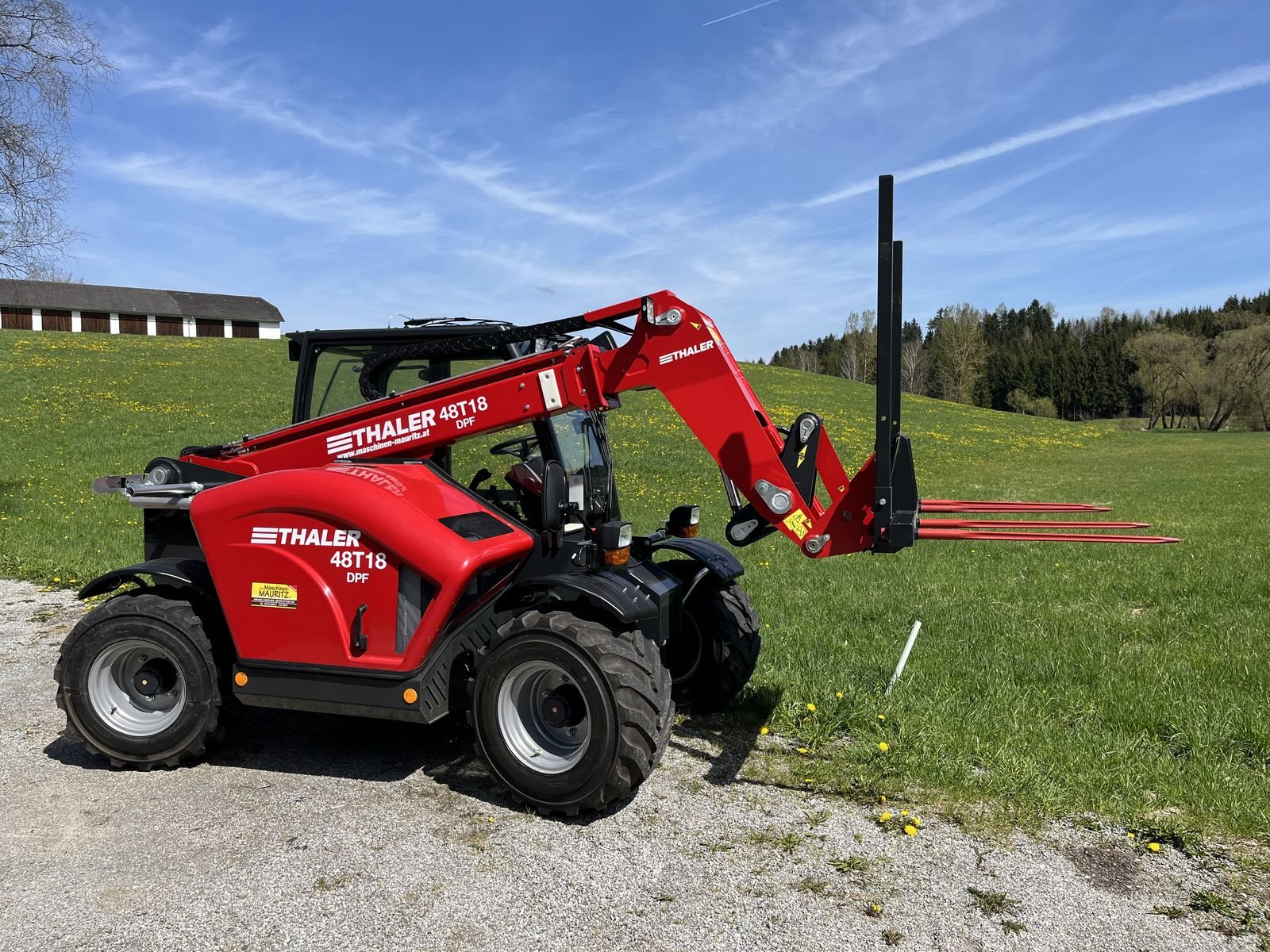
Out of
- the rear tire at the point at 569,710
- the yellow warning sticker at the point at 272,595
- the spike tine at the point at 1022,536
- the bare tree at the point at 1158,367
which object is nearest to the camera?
the spike tine at the point at 1022,536

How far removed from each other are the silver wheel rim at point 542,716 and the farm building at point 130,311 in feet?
224

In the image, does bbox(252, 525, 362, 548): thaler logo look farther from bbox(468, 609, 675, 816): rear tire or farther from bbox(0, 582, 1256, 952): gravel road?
bbox(0, 582, 1256, 952): gravel road

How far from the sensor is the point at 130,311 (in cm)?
7231

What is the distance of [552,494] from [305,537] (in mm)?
1312

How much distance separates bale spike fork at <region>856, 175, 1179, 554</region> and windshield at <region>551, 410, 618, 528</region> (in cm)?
168

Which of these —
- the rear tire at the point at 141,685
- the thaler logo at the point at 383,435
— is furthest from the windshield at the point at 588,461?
the rear tire at the point at 141,685

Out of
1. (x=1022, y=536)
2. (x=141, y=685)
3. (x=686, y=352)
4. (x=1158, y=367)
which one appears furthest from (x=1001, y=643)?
(x=1158, y=367)

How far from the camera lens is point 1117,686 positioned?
618 cm

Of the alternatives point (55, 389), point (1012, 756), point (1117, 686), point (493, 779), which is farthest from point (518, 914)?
point (55, 389)

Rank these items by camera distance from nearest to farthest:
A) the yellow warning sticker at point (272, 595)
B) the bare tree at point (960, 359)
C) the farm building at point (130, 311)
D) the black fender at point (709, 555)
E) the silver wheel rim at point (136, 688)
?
the yellow warning sticker at point (272, 595) → the silver wheel rim at point (136, 688) → the black fender at point (709, 555) → the farm building at point (130, 311) → the bare tree at point (960, 359)

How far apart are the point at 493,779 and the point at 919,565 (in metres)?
7.82

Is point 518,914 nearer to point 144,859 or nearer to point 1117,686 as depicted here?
point 144,859

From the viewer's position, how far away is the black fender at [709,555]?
225 inches

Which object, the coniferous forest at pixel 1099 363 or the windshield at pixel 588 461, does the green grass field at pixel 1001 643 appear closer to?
the windshield at pixel 588 461
